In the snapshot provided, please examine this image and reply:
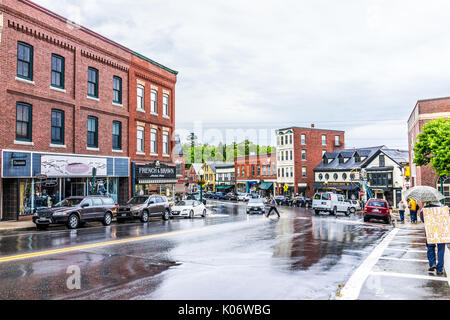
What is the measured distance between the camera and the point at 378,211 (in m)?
26.2

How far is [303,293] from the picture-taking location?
24.2 ft

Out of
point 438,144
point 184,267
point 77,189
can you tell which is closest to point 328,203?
point 438,144

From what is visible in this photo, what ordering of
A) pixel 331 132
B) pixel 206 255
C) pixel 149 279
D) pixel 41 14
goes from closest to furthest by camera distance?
1. pixel 149 279
2. pixel 206 255
3. pixel 41 14
4. pixel 331 132

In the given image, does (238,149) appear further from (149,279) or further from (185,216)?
(149,279)

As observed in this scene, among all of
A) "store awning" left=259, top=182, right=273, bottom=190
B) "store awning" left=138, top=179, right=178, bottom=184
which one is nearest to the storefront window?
"store awning" left=138, top=179, right=178, bottom=184

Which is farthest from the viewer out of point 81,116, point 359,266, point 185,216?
point 185,216

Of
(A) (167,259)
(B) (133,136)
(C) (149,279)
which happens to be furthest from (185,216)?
Result: (C) (149,279)

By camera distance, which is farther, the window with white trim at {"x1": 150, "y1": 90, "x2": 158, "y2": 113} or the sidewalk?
the window with white trim at {"x1": 150, "y1": 90, "x2": 158, "y2": 113}

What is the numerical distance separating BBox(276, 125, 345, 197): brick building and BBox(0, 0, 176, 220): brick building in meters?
38.6

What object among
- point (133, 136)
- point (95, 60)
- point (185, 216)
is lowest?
point (185, 216)

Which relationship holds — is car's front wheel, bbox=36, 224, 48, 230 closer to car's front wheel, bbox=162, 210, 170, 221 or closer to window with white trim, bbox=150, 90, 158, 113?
car's front wheel, bbox=162, 210, 170, 221

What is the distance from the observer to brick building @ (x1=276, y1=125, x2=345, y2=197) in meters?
66.3

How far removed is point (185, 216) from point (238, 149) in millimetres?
80322

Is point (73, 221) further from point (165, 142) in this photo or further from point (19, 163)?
point (165, 142)
